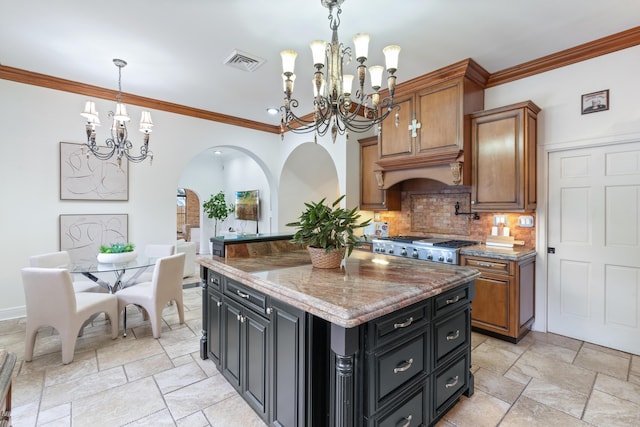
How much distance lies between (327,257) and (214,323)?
116 centimetres

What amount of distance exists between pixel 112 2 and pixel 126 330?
3123 mm

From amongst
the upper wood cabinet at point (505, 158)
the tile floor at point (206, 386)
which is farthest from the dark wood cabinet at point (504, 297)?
the upper wood cabinet at point (505, 158)

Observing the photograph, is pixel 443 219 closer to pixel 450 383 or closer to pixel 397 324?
pixel 450 383

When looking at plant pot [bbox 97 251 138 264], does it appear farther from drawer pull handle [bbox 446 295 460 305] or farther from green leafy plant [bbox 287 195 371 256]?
drawer pull handle [bbox 446 295 460 305]

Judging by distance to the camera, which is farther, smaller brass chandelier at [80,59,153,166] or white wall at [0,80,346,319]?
white wall at [0,80,346,319]

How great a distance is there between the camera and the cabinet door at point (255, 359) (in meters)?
1.84

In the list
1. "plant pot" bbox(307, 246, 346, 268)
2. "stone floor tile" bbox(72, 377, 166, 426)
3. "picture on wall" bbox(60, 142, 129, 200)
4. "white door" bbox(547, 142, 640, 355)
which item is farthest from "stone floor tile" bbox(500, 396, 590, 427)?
"picture on wall" bbox(60, 142, 129, 200)

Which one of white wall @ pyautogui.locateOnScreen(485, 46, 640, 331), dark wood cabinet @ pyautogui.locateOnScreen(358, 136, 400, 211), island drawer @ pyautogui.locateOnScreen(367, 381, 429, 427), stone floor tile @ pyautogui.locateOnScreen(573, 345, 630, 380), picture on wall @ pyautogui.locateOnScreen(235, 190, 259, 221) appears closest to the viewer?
island drawer @ pyautogui.locateOnScreen(367, 381, 429, 427)

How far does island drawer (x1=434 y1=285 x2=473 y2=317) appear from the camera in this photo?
1.84 m

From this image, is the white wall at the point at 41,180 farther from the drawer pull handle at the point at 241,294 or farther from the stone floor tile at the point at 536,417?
the stone floor tile at the point at 536,417

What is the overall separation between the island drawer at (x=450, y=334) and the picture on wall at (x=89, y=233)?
13.1 ft

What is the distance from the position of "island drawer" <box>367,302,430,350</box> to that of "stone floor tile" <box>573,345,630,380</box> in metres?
2.08

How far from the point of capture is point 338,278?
1837 mm

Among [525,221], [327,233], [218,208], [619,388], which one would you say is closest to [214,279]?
[327,233]
